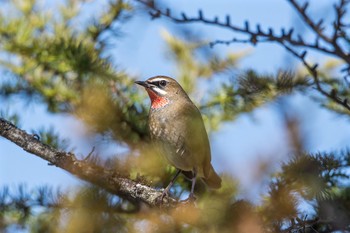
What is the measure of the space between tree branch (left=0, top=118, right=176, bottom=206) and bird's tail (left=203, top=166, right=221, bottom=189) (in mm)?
549

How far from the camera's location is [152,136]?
187 inches

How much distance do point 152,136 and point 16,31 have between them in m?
1.33

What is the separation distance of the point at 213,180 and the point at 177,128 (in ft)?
2.95

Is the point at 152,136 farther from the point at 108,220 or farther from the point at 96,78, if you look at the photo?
the point at 108,220

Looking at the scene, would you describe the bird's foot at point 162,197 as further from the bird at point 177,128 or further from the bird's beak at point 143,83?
the bird's beak at point 143,83

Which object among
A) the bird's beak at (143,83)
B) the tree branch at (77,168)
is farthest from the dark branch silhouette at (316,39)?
the bird's beak at (143,83)

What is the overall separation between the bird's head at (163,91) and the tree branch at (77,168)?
1947mm

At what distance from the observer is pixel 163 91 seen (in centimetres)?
581

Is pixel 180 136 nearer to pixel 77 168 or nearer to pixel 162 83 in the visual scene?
pixel 162 83

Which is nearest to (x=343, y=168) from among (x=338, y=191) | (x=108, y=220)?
(x=338, y=191)

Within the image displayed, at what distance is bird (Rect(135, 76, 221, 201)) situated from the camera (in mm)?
4934

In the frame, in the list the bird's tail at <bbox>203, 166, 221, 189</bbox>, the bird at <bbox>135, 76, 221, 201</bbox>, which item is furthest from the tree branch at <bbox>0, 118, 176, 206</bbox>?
the bird at <bbox>135, 76, 221, 201</bbox>

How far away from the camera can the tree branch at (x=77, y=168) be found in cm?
290

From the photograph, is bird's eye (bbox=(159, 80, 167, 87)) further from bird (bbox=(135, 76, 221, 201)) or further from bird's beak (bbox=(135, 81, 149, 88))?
bird's beak (bbox=(135, 81, 149, 88))
